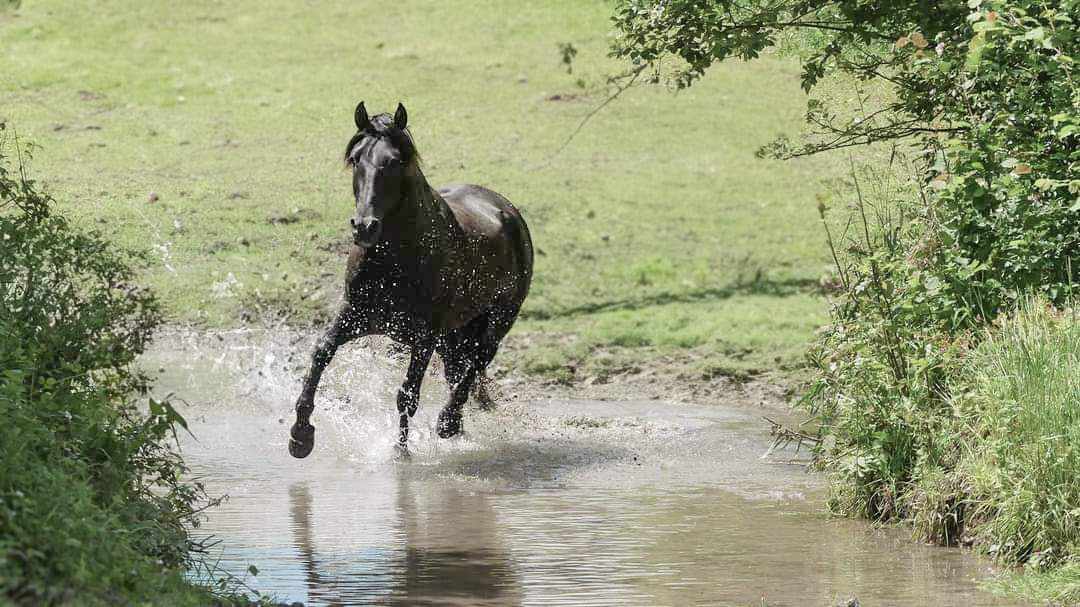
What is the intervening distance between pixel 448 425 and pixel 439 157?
28.0 ft

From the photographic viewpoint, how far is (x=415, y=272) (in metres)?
9.58

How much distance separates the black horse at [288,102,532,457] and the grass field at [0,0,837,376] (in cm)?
141

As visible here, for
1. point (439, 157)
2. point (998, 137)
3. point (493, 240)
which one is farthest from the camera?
point (439, 157)

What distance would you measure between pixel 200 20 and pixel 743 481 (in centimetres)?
1750

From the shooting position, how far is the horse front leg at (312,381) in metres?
8.84

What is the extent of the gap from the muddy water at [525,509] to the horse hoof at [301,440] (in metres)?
0.14

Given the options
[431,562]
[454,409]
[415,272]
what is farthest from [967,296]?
[454,409]

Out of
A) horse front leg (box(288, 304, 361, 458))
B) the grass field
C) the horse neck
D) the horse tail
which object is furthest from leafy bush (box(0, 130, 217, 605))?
the grass field

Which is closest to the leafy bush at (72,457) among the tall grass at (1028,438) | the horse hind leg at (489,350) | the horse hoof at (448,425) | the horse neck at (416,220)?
the horse neck at (416,220)

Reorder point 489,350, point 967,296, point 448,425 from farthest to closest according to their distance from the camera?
point 489,350 < point 448,425 < point 967,296

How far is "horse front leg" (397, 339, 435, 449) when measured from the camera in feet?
32.3

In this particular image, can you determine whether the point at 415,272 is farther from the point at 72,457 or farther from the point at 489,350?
the point at 72,457

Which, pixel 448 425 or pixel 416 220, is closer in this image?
pixel 416 220

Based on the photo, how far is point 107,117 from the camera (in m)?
19.3
